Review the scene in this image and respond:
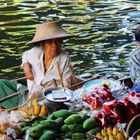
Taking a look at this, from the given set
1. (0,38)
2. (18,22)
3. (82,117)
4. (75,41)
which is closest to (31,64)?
(82,117)

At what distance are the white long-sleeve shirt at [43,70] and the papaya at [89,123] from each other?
1513 mm

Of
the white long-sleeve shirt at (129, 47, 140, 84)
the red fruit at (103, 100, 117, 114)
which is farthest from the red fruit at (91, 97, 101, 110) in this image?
the white long-sleeve shirt at (129, 47, 140, 84)

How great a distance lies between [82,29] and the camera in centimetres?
1243

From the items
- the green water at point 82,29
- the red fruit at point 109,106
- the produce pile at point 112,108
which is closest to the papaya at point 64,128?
the produce pile at point 112,108

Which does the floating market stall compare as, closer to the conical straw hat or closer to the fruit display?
the fruit display

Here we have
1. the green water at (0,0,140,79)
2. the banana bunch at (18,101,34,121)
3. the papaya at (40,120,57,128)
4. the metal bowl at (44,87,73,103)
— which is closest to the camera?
the papaya at (40,120,57,128)

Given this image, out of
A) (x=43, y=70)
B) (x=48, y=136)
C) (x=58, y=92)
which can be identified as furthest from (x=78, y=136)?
(x=43, y=70)

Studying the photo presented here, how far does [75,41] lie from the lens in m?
11.3

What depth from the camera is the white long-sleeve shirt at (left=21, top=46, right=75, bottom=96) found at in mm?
5824

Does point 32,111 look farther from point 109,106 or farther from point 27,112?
point 109,106

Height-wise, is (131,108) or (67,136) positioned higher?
(131,108)

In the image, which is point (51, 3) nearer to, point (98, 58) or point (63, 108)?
point (98, 58)

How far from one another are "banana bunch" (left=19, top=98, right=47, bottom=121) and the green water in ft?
14.4

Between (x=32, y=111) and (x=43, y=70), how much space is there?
134 centimetres
